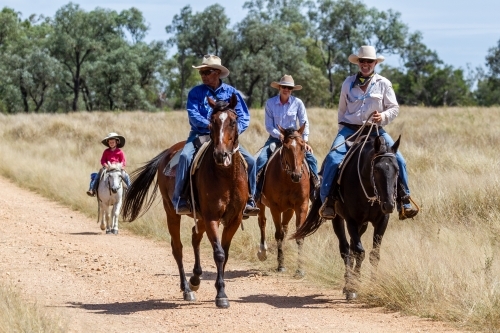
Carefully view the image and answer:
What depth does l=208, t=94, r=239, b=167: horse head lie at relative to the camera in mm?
8352

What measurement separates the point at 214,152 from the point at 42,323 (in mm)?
2489

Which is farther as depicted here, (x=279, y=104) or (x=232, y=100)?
(x=279, y=104)

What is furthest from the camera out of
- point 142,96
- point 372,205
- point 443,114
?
point 142,96

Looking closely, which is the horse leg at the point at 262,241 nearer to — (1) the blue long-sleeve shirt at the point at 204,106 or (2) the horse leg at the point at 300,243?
(2) the horse leg at the point at 300,243

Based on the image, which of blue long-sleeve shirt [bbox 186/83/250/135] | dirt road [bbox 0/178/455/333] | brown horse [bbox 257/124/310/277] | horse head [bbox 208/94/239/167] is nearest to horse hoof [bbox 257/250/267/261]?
brown horse [bbox 257/124/310/277]

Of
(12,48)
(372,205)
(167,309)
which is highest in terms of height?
(12,48)

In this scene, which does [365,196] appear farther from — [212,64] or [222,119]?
[212,64]

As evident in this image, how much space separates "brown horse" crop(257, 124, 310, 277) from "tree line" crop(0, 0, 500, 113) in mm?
54208

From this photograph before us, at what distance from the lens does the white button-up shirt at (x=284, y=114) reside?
40.7ft

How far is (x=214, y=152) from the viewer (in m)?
8.40

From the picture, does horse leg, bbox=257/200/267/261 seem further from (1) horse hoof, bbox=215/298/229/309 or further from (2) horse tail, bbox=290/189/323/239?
(1) horse hoof, bbox=215/298/229/309

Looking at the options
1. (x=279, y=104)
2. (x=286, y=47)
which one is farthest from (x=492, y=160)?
(x=286, y=47)

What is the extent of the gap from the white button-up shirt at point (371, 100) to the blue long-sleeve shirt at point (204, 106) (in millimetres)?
1352

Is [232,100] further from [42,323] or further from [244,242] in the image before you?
[244,242]
